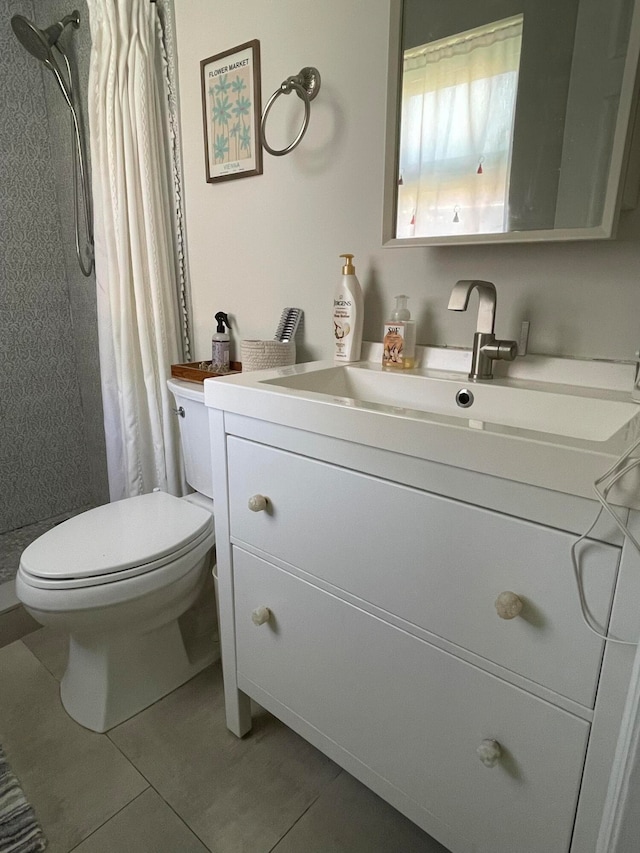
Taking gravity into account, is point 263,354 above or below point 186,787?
above

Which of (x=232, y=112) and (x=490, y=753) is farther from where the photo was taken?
(x=232, y=112)

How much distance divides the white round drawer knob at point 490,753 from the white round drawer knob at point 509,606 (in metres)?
0.23

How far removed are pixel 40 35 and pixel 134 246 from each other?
36.0 inches

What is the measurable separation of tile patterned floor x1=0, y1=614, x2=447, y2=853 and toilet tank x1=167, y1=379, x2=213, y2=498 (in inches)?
23.8

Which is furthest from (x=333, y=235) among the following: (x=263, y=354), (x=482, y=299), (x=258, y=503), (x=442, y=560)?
(x=442, y=560)

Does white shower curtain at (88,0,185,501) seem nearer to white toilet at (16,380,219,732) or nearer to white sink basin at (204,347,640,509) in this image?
white toilet at (16,380,219,732)

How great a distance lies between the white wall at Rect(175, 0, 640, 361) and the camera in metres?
0.96

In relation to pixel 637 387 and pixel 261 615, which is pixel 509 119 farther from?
pixel 261 615

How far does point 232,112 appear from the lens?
1418mm

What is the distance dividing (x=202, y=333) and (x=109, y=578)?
0.90 metres

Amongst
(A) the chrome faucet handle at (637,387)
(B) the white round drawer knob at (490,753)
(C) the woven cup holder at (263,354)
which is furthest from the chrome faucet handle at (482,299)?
(B) the white round drawer knob at (490,753)

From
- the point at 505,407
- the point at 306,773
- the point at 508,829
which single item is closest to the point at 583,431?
the point at 505,407

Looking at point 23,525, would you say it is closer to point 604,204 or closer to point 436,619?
point 436,619

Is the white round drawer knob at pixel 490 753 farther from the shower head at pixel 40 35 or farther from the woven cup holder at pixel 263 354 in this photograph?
the shower head at pixel 40 35
